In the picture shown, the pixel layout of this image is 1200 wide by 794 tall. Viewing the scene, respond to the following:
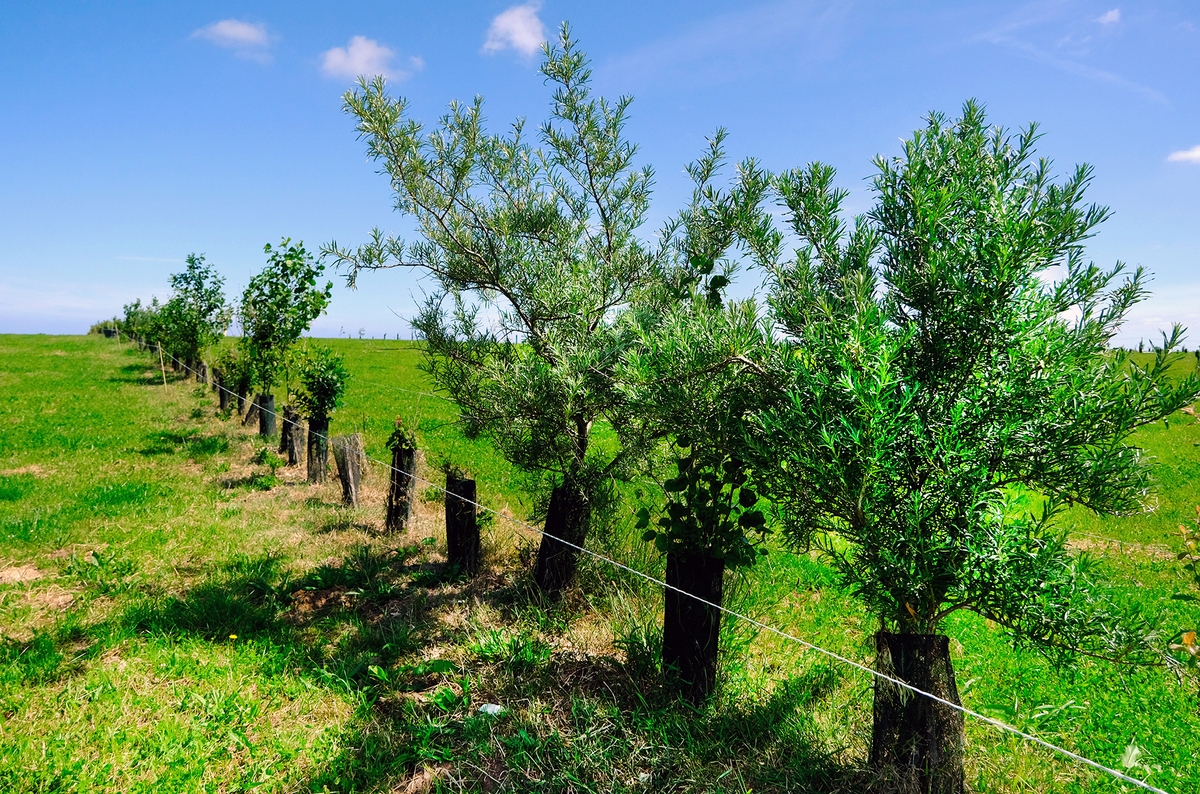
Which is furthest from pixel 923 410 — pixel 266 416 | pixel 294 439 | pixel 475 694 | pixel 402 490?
pixel 266 416

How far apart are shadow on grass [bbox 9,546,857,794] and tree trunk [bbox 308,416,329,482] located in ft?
10.7

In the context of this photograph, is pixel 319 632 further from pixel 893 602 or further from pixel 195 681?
pixel 893 602

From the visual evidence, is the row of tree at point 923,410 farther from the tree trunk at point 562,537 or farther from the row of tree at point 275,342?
the row of tree at point 275,342

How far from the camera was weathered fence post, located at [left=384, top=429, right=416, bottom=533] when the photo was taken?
6934mm

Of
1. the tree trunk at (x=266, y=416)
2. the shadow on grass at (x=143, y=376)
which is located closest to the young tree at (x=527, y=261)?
the tree trunk at (x=266, y=416)

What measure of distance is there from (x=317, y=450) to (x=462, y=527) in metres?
4.09

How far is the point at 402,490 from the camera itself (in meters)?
6.95

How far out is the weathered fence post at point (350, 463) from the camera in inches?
301

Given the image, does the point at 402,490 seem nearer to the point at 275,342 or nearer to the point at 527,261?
the point at 527,261

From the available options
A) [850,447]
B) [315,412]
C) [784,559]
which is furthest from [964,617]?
[315,412]

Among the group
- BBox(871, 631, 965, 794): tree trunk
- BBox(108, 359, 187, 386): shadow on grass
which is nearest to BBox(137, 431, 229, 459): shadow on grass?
BBox(108, 359, 187, 386): shadow on grass

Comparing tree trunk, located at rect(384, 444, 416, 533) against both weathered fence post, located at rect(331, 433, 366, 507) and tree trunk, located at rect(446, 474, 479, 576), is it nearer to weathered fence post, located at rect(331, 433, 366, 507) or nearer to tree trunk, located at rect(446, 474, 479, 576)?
weathered fence post, located at rect(331, 433, 366, 507)

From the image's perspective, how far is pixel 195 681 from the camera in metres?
4.15

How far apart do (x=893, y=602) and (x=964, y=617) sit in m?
3.97
